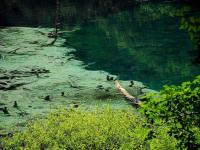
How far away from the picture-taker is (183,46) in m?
22.2

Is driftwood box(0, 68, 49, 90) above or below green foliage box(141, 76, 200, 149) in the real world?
below

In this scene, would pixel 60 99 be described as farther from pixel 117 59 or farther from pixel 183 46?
pixel 183 46

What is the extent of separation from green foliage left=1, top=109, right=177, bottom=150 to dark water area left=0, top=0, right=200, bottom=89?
9.83 ft

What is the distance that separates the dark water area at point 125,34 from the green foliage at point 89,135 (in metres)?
3.00

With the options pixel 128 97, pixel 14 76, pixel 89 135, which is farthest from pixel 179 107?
pixel 14 76

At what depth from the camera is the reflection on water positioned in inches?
680

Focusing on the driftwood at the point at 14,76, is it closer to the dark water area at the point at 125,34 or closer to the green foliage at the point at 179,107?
the dark water area at the point at 125,34

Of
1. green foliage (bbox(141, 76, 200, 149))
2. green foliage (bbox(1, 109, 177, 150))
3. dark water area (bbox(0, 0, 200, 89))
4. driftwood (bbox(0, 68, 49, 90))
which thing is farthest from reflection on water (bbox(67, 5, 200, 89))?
green foliage (bbox(141, 76, 200, 149))

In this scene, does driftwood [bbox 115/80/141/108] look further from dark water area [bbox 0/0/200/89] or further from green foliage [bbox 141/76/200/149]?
green foliage [bbox 141/76/200/149]

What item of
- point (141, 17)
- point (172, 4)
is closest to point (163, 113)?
point (141, 17)

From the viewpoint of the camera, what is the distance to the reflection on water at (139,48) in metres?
17.3

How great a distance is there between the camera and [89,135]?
931 centimetres

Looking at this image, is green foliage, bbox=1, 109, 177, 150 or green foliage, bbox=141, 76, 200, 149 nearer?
green foliage, bbox=141, 76, 200, 149

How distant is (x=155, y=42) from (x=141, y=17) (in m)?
9.42
